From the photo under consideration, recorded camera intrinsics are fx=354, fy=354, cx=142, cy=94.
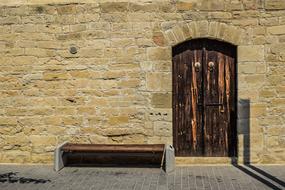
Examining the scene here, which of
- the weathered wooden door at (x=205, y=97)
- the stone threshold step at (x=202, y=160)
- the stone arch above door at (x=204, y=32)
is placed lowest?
the stone threshold step at (x=202, y=160)

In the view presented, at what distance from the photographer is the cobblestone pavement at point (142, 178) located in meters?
5.17

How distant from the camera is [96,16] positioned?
6480mm

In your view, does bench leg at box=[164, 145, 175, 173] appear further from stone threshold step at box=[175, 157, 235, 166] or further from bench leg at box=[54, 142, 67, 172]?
bench leg at box=[54, 142, 67, 172]

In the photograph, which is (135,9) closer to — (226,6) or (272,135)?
(226,6)

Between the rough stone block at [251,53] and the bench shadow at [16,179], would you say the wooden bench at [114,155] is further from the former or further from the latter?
the rough stone block at [251,53]

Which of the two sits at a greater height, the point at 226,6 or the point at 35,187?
the point at 226,6

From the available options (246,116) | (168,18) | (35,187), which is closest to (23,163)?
(35,187)

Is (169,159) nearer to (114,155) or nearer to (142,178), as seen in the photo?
(142,178)

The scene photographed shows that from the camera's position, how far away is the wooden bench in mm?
6055

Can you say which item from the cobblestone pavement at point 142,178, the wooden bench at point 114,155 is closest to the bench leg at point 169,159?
the wooden bench at point 114,155

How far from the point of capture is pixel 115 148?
6.10 meters

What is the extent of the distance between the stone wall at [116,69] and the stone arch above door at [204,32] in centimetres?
2

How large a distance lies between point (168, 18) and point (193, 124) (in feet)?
6.58

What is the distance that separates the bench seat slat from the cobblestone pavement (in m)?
0.35
